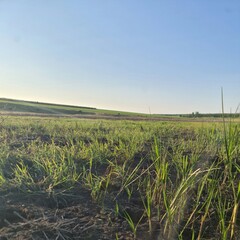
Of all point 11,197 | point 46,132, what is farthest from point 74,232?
point 46,132

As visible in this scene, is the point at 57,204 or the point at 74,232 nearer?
the point at 74,232

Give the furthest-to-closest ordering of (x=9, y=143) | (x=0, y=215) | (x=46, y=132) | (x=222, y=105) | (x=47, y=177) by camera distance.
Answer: (x=46, y=132) < (x=9, y=143) < (x=47, y=177) < (x=0, y=215) < (x=222, y=105)

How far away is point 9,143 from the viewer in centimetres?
502

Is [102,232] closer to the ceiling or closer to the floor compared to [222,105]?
closer to the floor

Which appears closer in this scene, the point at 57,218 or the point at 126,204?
the point at 57,218

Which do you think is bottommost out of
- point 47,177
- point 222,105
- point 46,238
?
point 46,238

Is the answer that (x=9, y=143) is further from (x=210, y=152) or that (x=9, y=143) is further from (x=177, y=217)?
(x=177, y=217)

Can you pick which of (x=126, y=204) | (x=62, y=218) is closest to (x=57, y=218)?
(x=62, y=218)

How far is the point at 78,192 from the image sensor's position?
2.73m

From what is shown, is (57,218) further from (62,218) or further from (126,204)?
(126,204)

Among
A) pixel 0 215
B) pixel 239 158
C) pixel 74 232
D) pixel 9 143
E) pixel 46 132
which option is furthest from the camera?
pixel 46 132

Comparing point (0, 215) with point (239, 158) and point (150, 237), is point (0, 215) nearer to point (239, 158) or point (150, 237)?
point (150, 237)

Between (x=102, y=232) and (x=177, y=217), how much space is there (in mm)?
477

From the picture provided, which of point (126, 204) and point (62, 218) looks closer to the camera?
point (62, 218)
